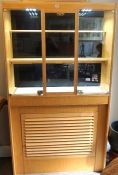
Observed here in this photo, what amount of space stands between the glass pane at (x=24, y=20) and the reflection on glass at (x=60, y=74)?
16.7 inches

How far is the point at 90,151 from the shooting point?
7.39 feet

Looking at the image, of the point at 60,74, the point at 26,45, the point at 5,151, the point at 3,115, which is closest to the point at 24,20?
the point at 26,45

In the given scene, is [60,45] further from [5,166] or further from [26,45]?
[5,166]

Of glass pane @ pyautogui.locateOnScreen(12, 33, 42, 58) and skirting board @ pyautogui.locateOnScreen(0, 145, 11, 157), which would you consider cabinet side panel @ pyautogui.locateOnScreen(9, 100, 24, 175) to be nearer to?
skirting board @ pyautogui.locateOnScreen(0, 145, 11, 157)

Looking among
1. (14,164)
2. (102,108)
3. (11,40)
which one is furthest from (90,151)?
(11,40)

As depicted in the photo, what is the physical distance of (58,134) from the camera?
216 centimetres

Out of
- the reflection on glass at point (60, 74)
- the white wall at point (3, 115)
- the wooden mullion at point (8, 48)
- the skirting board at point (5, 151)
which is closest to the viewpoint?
the wooden mullion at point (8, 48)

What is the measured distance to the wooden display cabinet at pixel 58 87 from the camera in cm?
202

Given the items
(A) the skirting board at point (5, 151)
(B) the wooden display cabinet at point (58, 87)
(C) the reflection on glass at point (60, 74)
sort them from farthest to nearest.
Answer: (A) the skirting board at point (5, 151)
(C) the reflection on glass at point (60, 74)
(B) the wooden display cabinet at point (58, 87)

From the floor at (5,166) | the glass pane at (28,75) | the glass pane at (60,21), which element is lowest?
the floor at (5,166)

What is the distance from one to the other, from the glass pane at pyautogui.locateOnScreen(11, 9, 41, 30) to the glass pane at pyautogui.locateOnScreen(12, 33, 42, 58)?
0.23 ft

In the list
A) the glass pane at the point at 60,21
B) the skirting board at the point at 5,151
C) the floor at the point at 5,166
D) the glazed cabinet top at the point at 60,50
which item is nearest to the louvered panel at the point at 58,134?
the glazed cabinet top at the point at 60,50

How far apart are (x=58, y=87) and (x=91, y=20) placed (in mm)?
769

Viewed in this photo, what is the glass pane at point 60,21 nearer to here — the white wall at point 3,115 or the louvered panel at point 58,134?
the white wall at point 3,115
